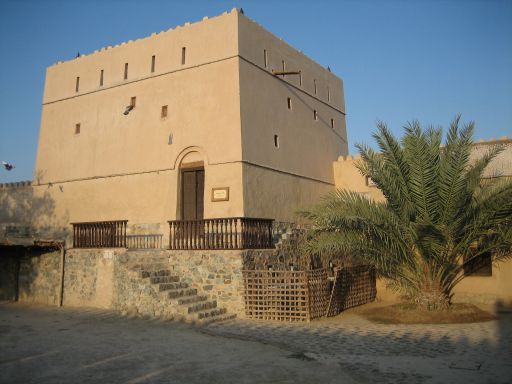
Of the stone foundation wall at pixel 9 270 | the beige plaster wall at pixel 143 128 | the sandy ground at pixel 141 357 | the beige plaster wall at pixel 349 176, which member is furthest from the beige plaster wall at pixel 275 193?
the stone foundation wall at pixel 9 270

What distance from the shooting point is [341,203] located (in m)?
11.0

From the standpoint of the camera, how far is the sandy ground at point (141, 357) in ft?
20.8

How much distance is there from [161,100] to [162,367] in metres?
10.9

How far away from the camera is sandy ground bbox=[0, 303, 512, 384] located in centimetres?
632

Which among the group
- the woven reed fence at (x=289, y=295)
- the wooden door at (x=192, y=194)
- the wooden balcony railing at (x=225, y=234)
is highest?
the wooden door at (x=192, y=194)

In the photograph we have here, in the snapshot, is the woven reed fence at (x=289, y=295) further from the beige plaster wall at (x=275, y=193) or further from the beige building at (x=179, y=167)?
the beige plaster wall at (x=275, y=193)

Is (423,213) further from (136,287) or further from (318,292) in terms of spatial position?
(136,287)

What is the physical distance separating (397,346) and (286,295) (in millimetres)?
3428

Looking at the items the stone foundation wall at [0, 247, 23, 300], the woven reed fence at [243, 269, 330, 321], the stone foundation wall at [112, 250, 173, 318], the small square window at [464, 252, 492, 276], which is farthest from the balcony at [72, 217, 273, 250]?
the small square window at [464, 252, 492, 276]

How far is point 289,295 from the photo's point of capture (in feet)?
35.6

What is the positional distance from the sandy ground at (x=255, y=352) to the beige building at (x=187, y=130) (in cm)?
486

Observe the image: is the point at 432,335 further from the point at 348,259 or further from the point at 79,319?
the point at 79,319

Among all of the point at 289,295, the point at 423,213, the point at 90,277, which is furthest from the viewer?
the point at 90,277

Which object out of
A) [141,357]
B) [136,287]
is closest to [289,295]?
[136,287]
